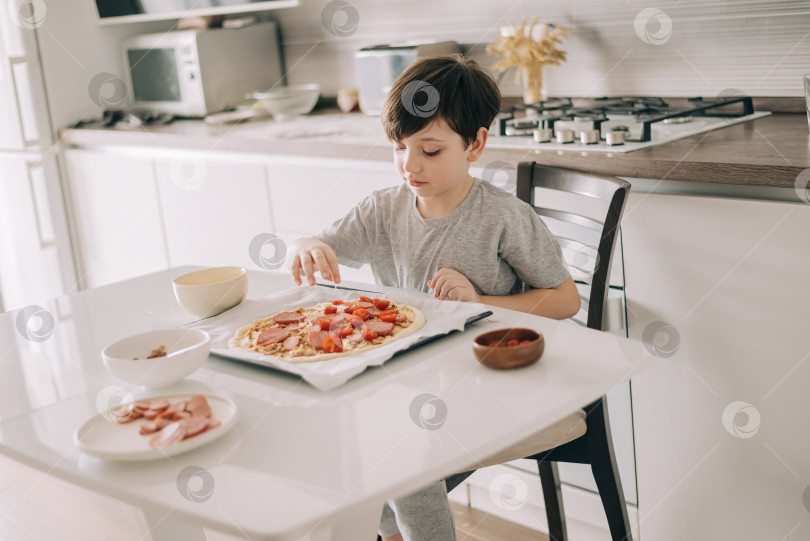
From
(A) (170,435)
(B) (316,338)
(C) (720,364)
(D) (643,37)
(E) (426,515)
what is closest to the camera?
(A) (170,435)

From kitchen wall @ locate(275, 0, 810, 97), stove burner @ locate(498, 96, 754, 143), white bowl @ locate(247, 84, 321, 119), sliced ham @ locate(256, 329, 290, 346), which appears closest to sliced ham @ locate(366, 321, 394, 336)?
sliced ham @ locate(256, 329, 290, 346)

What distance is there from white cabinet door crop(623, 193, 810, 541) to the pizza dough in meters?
0.65

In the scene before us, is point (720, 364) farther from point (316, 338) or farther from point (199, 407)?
point (199, 407)

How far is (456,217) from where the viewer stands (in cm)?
148

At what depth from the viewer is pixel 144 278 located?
153 centimetres

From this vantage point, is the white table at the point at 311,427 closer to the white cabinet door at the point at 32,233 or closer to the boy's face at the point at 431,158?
the boy's face at the point at 431,158

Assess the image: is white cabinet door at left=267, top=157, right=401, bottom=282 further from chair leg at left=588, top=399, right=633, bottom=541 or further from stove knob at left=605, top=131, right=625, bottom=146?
chair leg at left=588, top=399, right=633, bottom=541

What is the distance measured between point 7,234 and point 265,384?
8.95ft

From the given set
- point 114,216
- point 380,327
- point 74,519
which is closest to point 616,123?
point 380,327

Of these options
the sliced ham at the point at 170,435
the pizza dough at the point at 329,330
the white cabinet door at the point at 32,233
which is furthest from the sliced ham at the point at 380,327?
the white cabinet door at the point at 32,233

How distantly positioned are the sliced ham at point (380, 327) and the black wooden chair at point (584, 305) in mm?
246

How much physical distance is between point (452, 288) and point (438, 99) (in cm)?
35

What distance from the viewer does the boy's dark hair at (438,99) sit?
1396 millimetres

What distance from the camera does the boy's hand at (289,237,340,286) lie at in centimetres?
136
